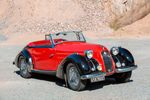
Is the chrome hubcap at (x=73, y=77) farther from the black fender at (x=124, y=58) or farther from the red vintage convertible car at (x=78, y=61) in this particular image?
the black fender at (x=124, y=58)

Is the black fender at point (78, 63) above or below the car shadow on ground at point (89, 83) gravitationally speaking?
above

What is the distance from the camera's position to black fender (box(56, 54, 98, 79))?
10.8 metres

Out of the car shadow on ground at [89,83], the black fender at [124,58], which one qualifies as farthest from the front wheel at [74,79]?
the black fender at [124,58]

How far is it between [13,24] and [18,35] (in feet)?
10.5

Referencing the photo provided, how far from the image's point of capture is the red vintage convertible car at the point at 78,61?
36.0ft

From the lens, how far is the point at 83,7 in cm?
3997

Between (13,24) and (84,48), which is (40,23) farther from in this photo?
(84,48)

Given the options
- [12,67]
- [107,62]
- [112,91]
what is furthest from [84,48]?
[12,67]

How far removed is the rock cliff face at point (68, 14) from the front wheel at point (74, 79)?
82.6 ft

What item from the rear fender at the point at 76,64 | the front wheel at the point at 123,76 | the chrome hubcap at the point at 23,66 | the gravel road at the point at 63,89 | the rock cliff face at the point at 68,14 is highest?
the rock cliff face at the point at 68,14

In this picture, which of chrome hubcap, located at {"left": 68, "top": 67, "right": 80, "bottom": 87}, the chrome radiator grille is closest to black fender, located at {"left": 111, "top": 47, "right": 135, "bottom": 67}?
the chrome radiator grille

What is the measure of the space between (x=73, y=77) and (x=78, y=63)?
533 mm

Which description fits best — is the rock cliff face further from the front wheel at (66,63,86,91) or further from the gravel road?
the front wheel at (66,63,86,91)

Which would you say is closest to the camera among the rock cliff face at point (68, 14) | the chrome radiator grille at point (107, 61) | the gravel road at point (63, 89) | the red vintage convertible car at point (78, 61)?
the gravel road at point (63, 89)
